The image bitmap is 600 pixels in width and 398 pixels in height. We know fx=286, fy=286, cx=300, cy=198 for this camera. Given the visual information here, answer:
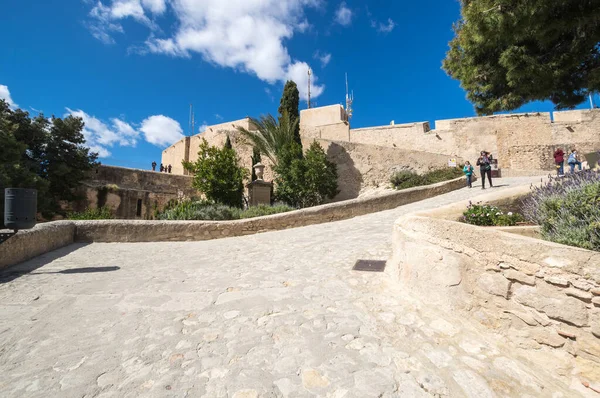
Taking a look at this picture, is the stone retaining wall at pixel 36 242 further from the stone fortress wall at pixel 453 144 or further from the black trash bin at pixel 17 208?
the stone fortress wall at pixel 453 144

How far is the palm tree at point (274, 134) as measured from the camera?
1742 centimetres

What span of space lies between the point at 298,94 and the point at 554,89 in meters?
16.8

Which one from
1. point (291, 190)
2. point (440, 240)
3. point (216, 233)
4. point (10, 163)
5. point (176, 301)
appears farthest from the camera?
point (291, 190)

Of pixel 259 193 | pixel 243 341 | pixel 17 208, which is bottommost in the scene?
pixel 243 341

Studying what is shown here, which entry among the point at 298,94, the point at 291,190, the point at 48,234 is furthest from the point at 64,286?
the point at 298,94

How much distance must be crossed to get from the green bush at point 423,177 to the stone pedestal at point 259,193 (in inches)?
293

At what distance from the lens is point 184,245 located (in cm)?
671

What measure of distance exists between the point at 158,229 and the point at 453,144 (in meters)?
21.5

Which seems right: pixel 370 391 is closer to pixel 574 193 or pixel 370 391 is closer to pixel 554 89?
pixel 574 193

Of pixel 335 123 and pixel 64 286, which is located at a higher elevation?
pixel 335 123

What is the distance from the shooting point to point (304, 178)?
15758mm

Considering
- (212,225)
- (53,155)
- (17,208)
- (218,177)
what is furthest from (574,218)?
(53,155)

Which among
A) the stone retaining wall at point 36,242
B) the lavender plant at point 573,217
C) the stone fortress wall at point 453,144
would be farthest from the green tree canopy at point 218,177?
the lavender plant at point 573,217

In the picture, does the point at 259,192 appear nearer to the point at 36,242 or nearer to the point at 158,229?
the point at 158,229
